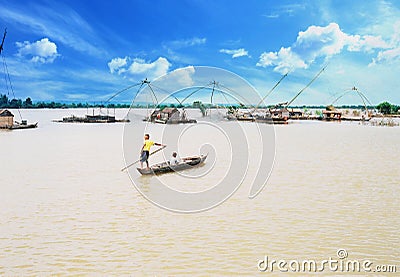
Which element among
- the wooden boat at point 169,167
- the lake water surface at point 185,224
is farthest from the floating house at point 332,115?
the wooden boat at point 169,167

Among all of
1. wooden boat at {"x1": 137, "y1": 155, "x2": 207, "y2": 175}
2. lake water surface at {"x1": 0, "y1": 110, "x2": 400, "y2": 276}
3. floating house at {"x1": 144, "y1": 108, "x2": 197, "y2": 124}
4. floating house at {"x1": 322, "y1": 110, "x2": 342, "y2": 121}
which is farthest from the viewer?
floating house at {"x1": 322, "y1": 110, "x2": 342, "y2": 121}

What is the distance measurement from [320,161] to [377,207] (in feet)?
16.1

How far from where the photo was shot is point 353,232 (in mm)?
4852

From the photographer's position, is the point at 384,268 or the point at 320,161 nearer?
the point at 384,268

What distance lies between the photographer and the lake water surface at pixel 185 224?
13.2ft

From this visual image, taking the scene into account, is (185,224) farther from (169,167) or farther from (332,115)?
(332,115)

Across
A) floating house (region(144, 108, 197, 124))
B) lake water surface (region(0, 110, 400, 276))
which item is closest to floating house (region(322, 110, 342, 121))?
floating house (region(144, 108, 197, 124))

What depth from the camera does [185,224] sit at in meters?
5.27

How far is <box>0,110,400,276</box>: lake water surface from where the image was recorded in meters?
4.03

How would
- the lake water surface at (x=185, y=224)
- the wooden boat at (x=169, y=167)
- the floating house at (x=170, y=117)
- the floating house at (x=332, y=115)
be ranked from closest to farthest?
the lake water surface at (x=185, y=224)
the wooden boat at (x=169, y=167)
the floating house at (x=170, y=117)
the floating house at (x=332, y=115)

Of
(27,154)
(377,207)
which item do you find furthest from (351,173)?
(27,154)

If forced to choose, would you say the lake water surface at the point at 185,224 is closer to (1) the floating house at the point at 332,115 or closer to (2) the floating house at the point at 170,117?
(2) the floating house at the point at 170,117

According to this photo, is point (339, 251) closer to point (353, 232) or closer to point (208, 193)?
point (353, 232)

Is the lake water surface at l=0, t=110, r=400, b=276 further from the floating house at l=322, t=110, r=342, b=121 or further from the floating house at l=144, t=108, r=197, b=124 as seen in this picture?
the floating house at l=322, t=110, r=342, b=121
